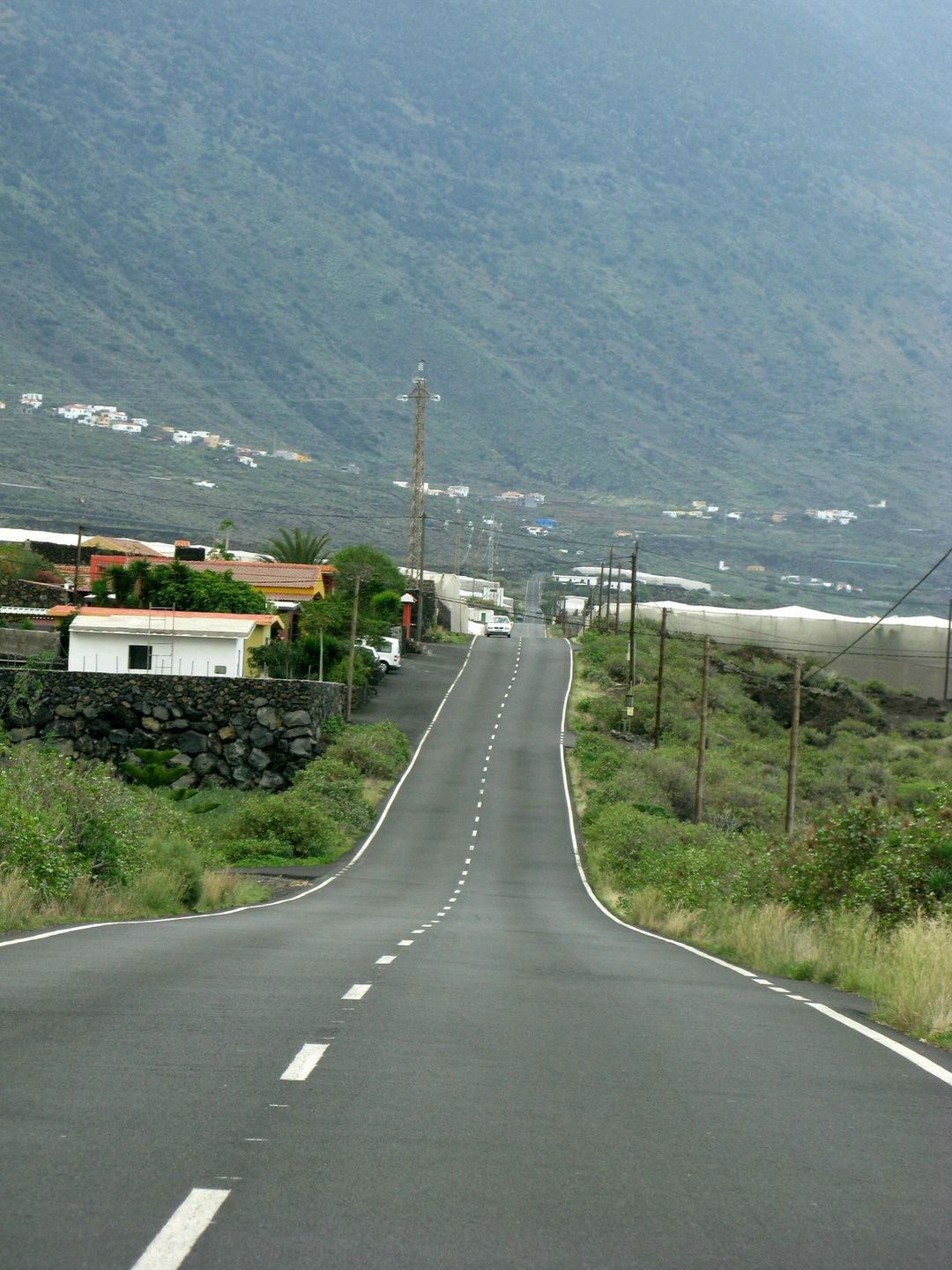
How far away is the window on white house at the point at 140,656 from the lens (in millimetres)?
61194

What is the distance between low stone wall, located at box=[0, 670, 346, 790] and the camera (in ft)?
182

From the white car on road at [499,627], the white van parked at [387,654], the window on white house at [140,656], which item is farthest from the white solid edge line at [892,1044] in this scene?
the white car on road at [499,627]

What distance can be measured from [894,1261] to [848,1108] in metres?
2.64

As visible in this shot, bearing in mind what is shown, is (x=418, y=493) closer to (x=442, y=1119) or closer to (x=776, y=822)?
(x=776, y=822)

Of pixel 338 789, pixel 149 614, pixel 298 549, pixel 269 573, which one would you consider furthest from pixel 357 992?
pixel 298 549

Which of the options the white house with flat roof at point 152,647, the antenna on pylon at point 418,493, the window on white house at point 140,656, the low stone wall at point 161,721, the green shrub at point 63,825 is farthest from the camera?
the antenna on pylon at point 418,493

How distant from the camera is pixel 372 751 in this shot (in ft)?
192

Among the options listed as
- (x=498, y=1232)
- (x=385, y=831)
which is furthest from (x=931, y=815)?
(x=385, y=831)

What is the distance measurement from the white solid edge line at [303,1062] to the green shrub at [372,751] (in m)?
47.1

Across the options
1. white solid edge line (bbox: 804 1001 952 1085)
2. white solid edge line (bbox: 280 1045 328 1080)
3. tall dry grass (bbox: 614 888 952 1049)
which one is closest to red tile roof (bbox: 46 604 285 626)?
tall dry grass (bbox: 614 888 952 1049)

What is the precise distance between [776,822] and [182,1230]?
51.4 m

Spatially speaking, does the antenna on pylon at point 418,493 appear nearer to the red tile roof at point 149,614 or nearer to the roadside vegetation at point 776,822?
the roadside vegetation at point 776,822

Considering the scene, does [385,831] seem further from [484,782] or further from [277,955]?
[277,955]

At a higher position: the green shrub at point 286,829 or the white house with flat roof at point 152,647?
the white house with flat roof at point 152,647
